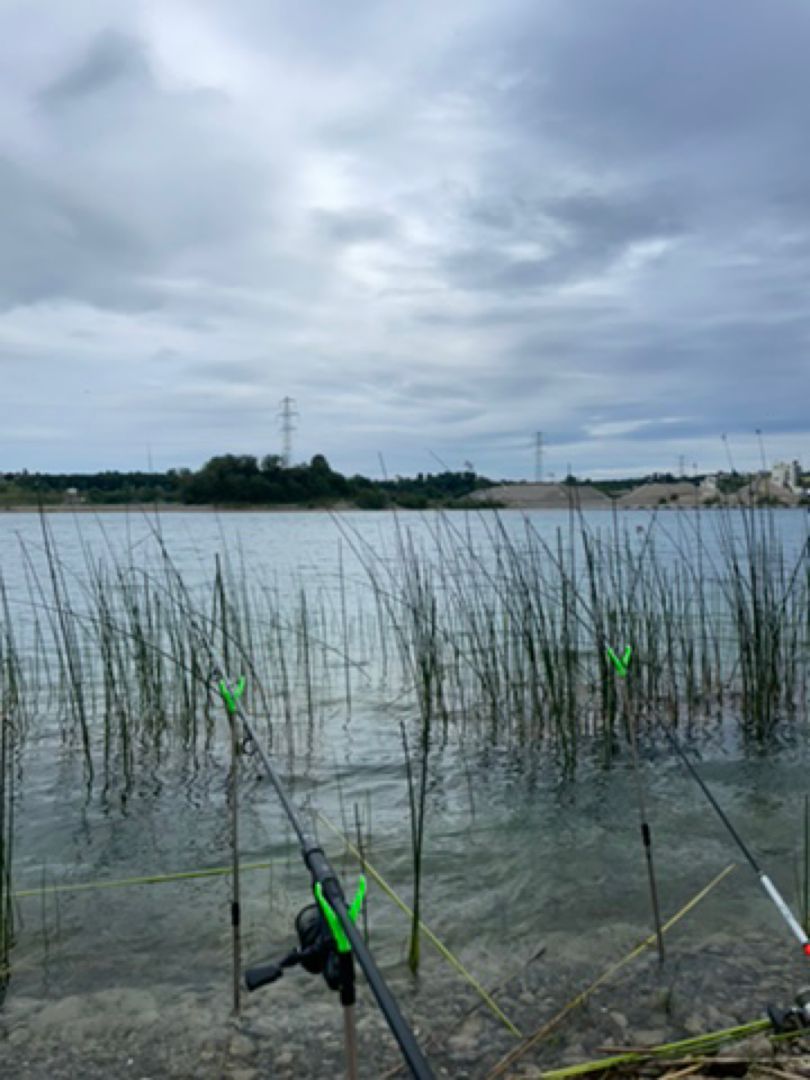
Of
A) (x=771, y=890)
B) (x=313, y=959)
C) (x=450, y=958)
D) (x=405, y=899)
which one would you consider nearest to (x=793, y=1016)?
(x=771, y=890)

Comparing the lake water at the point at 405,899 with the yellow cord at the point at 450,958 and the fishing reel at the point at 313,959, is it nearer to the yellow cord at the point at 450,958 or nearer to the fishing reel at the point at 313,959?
the yellow cord at the point at 450,958

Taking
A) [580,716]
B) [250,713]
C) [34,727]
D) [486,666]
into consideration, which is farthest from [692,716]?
[34,727]

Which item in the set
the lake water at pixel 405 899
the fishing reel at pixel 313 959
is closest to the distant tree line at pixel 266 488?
the lake water at pixel 405 899

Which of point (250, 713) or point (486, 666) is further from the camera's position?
point (250, 713)

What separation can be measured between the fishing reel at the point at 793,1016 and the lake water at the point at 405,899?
18 centimetres

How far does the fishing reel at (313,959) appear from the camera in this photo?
4.17 ft

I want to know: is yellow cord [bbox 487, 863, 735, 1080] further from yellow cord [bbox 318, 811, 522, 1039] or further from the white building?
the white building

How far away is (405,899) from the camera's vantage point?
3936 mm

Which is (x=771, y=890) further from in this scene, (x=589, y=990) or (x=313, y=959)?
(x=313, y=959)

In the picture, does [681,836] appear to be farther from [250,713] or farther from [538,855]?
[250,713]

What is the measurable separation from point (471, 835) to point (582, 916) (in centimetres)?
108

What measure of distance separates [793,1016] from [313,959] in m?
2.00

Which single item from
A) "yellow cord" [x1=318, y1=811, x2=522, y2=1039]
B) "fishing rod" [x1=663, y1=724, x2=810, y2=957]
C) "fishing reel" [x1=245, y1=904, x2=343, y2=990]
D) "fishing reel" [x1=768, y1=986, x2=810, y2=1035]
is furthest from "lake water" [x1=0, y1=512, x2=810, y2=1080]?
"fishing reel" [x1=245, y1=904, x2=343, y2=990]

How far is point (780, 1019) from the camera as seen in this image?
260 centimetres
